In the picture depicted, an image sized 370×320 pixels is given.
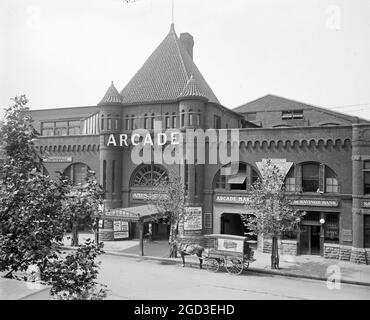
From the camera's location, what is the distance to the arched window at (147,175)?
33594mm

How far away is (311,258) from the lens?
2684 centimetres

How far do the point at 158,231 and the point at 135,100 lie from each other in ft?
41.5

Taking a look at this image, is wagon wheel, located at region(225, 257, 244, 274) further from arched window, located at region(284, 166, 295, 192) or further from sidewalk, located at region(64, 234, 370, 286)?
arched window, located at region(284, 166, 295, 192)

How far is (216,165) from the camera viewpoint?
101 feet

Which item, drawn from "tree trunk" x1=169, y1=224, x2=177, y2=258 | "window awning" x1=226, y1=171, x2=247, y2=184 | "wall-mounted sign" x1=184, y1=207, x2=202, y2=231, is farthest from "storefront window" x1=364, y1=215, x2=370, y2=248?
"tree trunk" x1=169, y1=224, x2=177, y2=258

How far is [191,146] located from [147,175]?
6212mm

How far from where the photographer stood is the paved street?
17203mm

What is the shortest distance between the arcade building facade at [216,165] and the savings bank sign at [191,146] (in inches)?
21.5

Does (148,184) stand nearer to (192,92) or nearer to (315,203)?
(192,92)

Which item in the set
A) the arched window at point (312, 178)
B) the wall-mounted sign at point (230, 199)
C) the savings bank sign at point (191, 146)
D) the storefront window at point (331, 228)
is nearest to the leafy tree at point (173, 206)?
the savings bank sign at point (191, 146)

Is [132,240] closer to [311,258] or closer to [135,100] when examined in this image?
[135,100]

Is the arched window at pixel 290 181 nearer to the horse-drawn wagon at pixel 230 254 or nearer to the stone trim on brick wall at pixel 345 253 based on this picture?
the stone trim on brick wall at pixel 345 253

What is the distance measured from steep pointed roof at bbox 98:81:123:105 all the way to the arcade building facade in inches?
3.7
